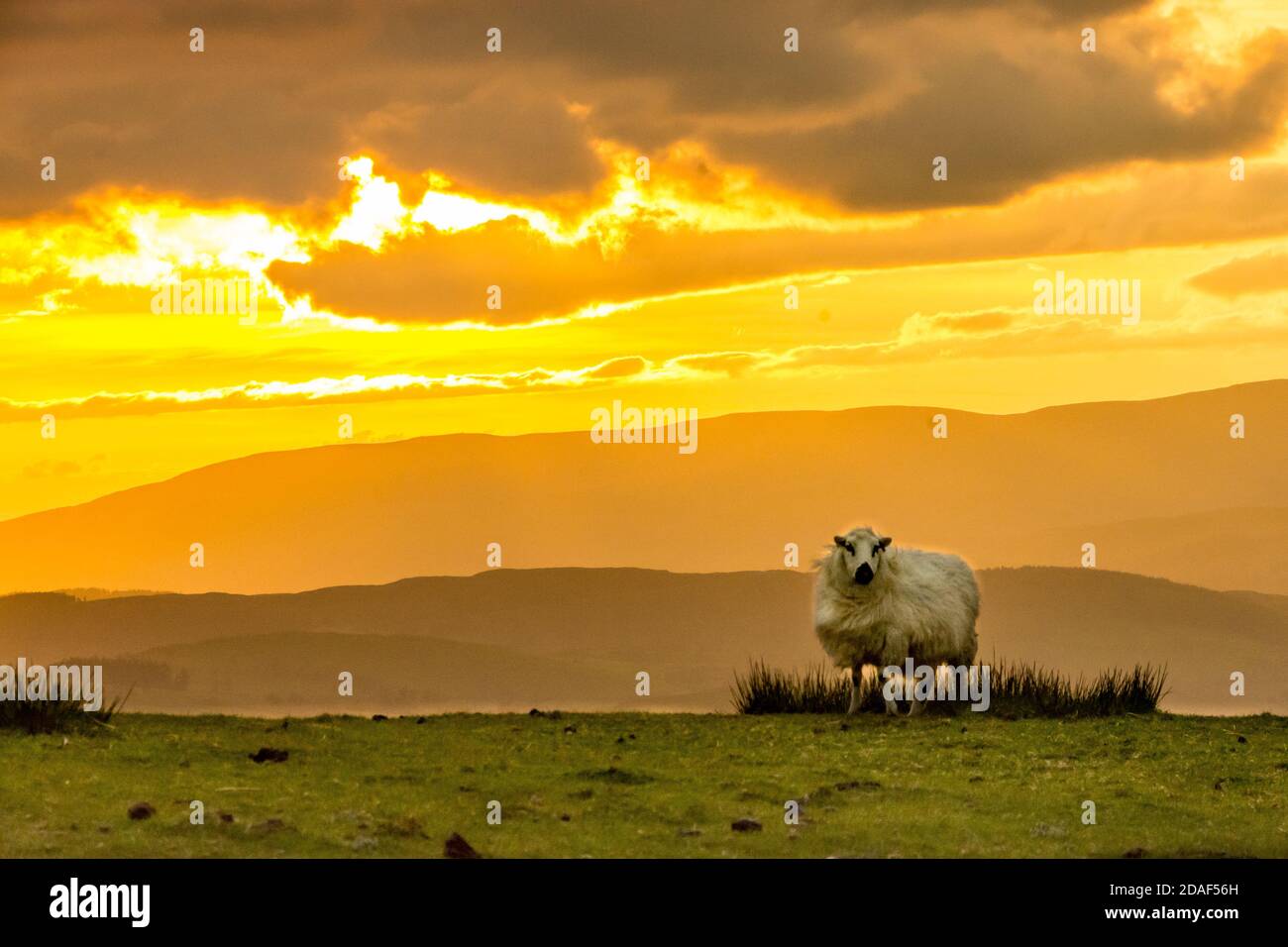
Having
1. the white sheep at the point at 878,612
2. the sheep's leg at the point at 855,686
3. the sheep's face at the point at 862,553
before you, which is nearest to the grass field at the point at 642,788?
the sheep's leg at the point at 855,686

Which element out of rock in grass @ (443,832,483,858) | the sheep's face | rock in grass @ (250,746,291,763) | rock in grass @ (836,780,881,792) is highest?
the sheep's face

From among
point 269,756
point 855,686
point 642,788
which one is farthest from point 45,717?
point 855,686

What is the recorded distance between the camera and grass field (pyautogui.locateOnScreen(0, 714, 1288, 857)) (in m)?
13.3

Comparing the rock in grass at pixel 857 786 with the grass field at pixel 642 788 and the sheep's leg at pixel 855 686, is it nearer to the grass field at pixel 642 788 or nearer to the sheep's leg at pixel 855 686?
the grass field at pixel 642 788

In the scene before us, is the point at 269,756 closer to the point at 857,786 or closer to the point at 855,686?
the point at 857,786

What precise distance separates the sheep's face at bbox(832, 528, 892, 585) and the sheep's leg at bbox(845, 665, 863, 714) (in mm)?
1236

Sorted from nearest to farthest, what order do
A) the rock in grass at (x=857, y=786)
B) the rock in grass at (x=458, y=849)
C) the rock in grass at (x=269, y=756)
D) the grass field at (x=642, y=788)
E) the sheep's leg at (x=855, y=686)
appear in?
the rock in grass at (x=458, y=849), the grass field at (x=642, y=788), the rock in grass at (x=857, y=786), the rock in grass at (x=269, y=756), the sheep's leg at (x=855, y=686)

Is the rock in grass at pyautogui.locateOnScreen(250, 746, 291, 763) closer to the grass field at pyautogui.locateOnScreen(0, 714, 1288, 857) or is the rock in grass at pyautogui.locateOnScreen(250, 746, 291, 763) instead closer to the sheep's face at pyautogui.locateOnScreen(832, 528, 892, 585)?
the grass field at pyautogui.locateOnScreen(0, 714, 1288, 857)

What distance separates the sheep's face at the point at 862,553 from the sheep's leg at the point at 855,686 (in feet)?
4.06

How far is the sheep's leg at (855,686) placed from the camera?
74.2 feet

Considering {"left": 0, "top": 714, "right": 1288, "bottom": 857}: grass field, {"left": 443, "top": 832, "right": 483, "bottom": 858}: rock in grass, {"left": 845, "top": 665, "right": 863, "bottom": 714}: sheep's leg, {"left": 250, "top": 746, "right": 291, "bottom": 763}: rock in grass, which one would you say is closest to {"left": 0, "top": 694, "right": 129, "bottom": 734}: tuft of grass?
{"left": 0, "top": 714, "right": 1288, "bottom": 857}: grass field

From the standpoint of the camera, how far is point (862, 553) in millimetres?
22766

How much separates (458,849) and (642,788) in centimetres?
364
